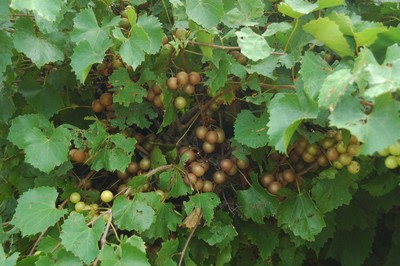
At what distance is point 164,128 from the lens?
5.90 feet

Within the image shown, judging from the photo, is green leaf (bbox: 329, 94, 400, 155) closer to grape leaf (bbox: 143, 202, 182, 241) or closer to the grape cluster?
the grape cluster

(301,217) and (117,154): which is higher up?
(117,154)

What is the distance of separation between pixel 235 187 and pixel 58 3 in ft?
2.68

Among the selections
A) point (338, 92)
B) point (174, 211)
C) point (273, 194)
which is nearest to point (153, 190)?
point (174, 211)

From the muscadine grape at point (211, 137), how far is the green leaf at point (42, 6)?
602 millimetres

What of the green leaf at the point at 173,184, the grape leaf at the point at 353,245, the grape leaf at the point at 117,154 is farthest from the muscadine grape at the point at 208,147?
the grape leaf at the point at 353,245

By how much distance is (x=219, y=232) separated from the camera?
1631 mm

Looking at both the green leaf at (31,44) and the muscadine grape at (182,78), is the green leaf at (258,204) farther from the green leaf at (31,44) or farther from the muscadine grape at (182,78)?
the green leaf at (31,44)

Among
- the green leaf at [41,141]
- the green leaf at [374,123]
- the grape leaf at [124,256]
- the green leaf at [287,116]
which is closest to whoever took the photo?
the green leaf at [374,123]

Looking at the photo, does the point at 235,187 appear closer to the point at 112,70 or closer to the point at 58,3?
the point at 112,70

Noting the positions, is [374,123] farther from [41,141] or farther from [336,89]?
[41,141]

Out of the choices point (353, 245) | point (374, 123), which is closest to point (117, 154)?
point (374, 123)

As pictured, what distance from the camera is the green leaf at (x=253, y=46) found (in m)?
1.39

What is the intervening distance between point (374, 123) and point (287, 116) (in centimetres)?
21
